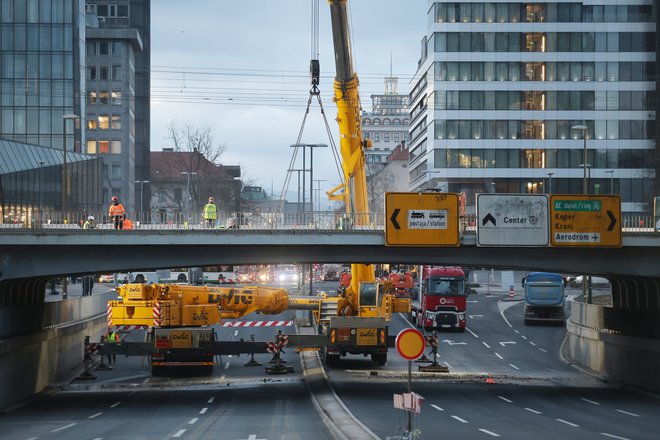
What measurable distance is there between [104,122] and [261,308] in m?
92.5

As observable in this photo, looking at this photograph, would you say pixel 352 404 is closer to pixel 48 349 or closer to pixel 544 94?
pixel 48 349

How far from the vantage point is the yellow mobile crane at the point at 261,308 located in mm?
40344

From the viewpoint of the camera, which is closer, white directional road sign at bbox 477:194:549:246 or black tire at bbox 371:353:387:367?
white directional road sign at bbox 477:194:549:246

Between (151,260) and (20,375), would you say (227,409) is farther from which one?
(20,375)

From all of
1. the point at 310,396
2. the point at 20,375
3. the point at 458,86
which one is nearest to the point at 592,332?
the point at 310,396

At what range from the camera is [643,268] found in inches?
1427

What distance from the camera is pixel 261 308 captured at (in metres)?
43.5

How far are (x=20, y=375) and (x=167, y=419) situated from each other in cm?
820

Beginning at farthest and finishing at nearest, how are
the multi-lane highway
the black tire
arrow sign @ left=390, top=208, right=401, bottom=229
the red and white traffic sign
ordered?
the black tire, arrow sign @ left=390, top=208, right=401, bottom=229, the multi-lane highway, the red and white traffic sign

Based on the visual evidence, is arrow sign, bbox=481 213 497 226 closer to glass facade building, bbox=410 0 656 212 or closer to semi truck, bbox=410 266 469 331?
semi truck, bbox=410 266 469 331

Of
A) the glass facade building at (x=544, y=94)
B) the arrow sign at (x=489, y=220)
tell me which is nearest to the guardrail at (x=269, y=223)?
the arrow sign at (x=489, y=220)

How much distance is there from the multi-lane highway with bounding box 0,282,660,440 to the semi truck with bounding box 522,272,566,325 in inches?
571

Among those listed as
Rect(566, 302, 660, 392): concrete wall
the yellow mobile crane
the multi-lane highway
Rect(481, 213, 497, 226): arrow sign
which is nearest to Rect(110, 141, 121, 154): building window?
the multi-lane highway

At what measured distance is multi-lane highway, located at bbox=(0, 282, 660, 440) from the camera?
2805cm
